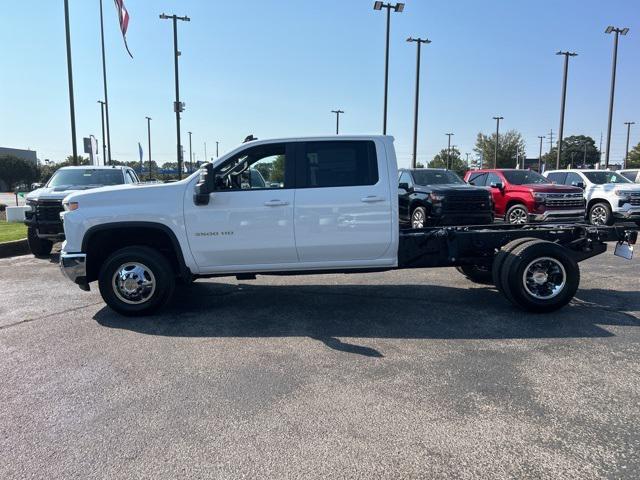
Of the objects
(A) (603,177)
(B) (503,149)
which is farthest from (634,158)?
(A) (603,177)

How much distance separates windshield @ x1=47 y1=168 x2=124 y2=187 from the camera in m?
11.0

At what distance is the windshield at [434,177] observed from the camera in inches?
496

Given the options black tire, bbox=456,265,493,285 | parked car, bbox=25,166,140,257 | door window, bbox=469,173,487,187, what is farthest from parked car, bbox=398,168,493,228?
parked car, bbox=25,166,140,257

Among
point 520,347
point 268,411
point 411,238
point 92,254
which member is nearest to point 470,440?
point 268,411

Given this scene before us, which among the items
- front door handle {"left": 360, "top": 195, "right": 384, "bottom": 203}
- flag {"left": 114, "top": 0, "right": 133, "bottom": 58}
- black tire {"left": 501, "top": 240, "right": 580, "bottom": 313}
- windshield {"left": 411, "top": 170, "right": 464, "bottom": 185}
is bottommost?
black tire {"left": 501, "top": 240, "right": 580, "bottom": 313}

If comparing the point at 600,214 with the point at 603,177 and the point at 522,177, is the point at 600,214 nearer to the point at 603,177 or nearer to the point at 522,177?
the point at 603,177

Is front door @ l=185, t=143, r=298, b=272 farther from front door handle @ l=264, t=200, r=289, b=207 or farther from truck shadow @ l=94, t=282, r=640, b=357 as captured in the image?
truck shadow @ l=94, t=282, r=640, b=357

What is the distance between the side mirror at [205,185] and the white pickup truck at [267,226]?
15 mm

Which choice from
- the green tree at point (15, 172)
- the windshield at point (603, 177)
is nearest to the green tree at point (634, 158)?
the windshield at point (603, 177)

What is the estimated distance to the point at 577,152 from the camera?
380 ft

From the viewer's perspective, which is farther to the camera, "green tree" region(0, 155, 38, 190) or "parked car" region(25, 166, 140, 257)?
"green tree" region(0, 155, 38, 190)

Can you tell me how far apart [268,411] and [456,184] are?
9.87 m

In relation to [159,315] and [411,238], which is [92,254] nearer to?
[159,315]

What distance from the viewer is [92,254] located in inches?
237
